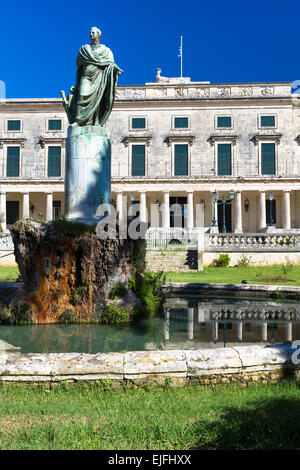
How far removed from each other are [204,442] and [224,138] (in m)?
37.7

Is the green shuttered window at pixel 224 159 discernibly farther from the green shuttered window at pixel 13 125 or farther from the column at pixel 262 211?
the green shuttered window at pixel 13 125

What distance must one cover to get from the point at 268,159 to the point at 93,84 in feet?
104

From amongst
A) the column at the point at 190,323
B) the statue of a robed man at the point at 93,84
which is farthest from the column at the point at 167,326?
the statue of a robed man at the point at 93,84

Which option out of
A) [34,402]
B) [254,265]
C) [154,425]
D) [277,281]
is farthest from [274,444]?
[254,265]

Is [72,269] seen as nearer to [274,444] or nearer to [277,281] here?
[274,444]

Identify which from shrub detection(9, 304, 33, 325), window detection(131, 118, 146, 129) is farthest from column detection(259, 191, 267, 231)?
shrub detection(9, 304, 33, 325)

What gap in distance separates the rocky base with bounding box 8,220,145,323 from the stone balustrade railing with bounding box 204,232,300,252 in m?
14.4

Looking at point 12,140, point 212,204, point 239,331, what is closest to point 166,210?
point 212,204

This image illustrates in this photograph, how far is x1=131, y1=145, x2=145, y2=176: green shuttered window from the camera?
126 feet

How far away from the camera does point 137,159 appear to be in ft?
127

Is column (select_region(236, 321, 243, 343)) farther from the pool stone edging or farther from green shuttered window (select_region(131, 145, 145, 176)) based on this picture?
green shuttered window (select_region(131, 145, 145, 176))

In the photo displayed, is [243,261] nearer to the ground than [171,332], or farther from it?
farther from it

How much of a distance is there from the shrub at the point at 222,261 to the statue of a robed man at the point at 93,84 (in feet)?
42.1

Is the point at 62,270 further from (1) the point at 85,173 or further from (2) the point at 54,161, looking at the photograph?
(2) the point at 54,161
